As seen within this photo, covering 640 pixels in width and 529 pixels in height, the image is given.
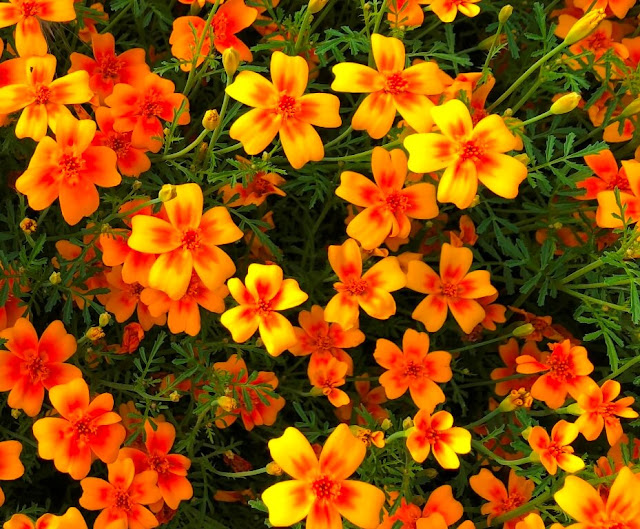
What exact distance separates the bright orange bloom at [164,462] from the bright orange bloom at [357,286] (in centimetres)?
47

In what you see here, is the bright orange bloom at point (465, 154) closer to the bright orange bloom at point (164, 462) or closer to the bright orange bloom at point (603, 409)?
the bright orange bloom at point (603, 409)

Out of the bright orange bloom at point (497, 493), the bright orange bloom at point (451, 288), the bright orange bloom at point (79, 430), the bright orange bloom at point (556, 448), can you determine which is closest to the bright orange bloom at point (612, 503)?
the bright orange bloom at point (556, 448)

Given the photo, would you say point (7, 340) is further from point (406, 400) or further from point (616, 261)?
point (616, 261)

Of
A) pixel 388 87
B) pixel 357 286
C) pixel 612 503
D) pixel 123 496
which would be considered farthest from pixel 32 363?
pixel 612 503

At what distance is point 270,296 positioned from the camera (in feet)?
5.27

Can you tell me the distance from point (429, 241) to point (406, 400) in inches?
18.1

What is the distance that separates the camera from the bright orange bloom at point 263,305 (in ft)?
5.16

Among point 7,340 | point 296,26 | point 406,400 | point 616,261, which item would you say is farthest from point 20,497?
point 616,261

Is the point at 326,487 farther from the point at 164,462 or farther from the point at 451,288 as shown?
the point at 451,288

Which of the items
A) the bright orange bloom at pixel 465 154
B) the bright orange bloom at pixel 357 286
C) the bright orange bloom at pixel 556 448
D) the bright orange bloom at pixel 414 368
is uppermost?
the bright orange bloom at pixel 465 154

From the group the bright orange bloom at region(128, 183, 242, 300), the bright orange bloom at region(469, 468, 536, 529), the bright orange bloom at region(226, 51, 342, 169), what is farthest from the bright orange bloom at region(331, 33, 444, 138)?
the bright orange bloom at region(469, 468, 536, 529)

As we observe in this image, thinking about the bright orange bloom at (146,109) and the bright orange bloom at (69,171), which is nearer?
the bright orange bloom at (69,171)

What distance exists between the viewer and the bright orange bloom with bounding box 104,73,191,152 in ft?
5.82

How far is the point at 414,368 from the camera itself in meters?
1.89
